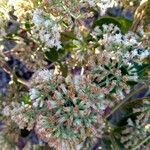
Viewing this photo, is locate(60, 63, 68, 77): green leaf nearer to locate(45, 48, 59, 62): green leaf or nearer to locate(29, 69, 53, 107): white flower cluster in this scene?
locate(45, 48, 59, 62): green leaf

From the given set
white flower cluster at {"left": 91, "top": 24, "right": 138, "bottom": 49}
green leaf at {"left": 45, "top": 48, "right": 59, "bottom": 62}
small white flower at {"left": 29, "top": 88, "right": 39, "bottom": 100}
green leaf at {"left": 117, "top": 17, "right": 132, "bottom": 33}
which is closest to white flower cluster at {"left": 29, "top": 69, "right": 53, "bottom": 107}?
small white flower at {"left": 29, "top": 88, "right": 39, "bottom": 100}

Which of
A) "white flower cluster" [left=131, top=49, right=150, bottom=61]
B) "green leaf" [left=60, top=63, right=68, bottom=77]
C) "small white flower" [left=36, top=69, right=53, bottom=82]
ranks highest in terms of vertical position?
"white flower cluster" [left=131, top=49, right=150, bottom=61]

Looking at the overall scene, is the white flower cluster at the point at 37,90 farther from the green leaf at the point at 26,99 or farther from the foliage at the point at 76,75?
the green leaf at the point at 26,99

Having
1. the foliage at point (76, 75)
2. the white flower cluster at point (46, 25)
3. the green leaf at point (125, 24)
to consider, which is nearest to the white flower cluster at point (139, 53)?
the foliage at point (76, 75)

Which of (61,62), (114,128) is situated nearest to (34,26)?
(61,62)

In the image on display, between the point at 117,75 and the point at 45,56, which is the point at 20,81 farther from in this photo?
the point at 117,75

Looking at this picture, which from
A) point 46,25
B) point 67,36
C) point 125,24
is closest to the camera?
point 46,25

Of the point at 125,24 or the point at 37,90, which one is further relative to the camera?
the point at 125,24

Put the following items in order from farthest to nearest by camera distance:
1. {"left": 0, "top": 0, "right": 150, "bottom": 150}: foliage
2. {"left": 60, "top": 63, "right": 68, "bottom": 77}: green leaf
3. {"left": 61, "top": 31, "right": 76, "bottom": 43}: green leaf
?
{"left": 60, "top": 63, "right": 68, "bottom": 77}: green leaf → {"left": 61, "top": 31, "right": 76, "bottom": 43}: green leaf → {"left": 0, "top": 0, "right": 150, "bottom": 150}: foliage

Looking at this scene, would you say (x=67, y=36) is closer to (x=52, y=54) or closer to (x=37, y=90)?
(x=52, y=54)

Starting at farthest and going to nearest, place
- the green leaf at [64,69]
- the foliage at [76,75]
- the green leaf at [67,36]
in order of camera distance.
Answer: the green leaf at [64,69]
the green leaf at [67,36]
the foliage at [76,75]

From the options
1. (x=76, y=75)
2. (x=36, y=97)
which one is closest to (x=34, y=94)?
(x=36, y=97)

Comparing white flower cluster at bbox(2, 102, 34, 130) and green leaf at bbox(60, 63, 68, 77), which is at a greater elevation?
green leaf at bbox(60, 63, 68, 77)
